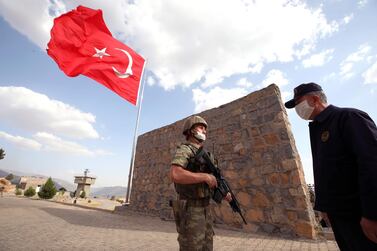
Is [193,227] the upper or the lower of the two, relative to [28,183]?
lower

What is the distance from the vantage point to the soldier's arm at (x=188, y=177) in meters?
1.90

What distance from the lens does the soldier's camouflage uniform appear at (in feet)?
6.29

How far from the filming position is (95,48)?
282 inches

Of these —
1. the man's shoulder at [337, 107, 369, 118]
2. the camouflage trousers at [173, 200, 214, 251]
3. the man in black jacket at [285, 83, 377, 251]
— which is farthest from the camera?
the camouflage trousers at [173, 200, 214, 251]

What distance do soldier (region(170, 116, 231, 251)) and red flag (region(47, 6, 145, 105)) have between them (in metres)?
5.15

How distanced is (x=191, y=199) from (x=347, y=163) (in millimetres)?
1210

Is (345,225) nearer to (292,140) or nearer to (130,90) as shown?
(292,140)

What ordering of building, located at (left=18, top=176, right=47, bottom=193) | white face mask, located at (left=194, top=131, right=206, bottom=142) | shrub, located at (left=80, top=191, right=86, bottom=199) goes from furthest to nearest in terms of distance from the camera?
building, located at (left=18, top=176, right=47, bottom=193) → shrub, located at (left=80, top=191, right=86, bottom=199) → white face mask, located at (left=194, top=131, right=206, bottom=142)

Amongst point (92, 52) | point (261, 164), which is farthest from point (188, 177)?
point (92, 52)

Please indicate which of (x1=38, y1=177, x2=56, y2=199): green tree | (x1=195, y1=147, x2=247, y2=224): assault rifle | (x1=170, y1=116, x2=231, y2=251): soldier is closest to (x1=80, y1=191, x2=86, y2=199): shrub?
(x1=38, y1=177, x2=56, y2=199): green tree

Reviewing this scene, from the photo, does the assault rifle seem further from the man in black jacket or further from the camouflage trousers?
the man in black jacket

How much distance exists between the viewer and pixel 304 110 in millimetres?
1977

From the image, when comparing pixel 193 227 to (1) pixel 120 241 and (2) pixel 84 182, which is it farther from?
(2) pixel 84 182

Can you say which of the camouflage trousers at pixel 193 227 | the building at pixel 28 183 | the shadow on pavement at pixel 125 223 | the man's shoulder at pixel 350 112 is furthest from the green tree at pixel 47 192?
the man's shoulder at pixel 350 112
